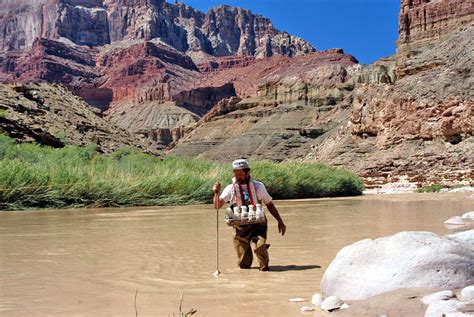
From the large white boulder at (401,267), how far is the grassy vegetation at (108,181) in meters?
11.8

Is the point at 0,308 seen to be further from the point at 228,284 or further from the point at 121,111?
the point at 121,111

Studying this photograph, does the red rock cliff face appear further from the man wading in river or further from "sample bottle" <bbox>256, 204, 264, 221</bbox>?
"sample bottle" <bbox>256, 204, 264, 221</bbox>

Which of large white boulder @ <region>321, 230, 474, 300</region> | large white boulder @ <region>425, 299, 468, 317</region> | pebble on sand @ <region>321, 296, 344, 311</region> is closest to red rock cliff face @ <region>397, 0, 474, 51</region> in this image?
large white boulder @ <region>321, 230, 474, 300</region>

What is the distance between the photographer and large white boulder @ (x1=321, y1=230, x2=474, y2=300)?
13.2 feet

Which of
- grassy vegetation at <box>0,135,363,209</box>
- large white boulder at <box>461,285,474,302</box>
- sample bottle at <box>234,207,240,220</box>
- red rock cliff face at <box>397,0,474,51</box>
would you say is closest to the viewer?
large white boulder at <box>461,285,474,302</box>

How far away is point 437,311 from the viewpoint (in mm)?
3262

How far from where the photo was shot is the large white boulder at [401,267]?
4.03 metres

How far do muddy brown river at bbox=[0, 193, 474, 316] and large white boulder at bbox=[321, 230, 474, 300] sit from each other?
1.35ft

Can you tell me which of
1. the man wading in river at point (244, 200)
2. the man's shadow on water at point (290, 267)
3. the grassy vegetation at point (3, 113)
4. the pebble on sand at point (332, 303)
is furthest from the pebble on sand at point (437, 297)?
the grassy vegetation at point (3, 113)

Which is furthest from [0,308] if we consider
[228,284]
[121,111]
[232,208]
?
[121,111]

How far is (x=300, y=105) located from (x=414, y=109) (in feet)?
187

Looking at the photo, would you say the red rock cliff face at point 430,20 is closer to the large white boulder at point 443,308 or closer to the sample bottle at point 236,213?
the sample bottle at point 236,213

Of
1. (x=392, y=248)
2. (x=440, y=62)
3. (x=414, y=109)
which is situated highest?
(x=440, y=62)

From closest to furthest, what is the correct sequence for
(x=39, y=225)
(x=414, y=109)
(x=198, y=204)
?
1. (x=39, y=225)
2. (x=198, y=204)
3. (x=414, y=109)
